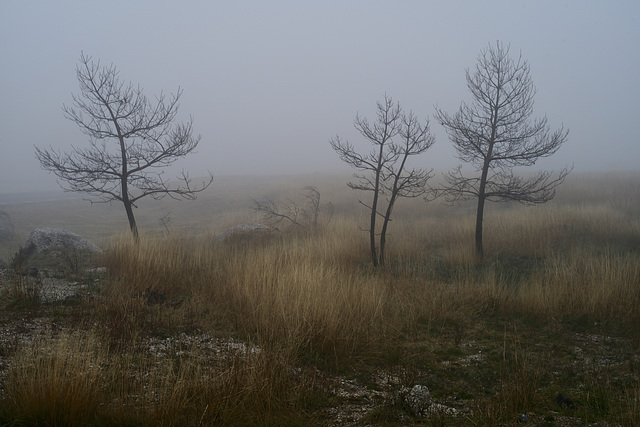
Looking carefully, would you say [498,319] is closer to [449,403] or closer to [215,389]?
[449,403]

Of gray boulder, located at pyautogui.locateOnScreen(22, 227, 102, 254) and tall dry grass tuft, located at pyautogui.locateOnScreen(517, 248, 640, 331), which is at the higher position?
gray boulder, located at pyautogui.locateOnScreen(22, 227, 102, 254)

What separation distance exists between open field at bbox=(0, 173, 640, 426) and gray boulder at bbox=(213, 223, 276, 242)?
104 inches

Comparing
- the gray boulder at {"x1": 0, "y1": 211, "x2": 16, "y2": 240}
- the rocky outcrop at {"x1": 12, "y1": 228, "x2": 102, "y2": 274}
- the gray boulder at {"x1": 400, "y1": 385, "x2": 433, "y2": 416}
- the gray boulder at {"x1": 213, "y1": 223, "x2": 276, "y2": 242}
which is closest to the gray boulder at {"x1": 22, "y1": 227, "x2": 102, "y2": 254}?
the rocky outcrop at {"x1": 12, "y1": 228, "x2": 102, "y2": 274}

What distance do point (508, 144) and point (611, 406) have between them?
7.95m

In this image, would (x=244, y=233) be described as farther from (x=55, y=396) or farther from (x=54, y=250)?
(x=55, y=396)

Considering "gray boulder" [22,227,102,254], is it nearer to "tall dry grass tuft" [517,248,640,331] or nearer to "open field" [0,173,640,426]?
"open field" [0,173,640,426]

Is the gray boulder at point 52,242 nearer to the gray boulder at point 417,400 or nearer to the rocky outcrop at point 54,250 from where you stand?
the rocky outcrop at point 54,250

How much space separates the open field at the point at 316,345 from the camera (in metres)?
3.07

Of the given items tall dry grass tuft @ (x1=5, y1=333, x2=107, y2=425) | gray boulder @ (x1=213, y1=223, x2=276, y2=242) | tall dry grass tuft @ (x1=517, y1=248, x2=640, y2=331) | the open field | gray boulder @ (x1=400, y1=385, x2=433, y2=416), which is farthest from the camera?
gray boulder @ (x1=213, y1=223, x2=276, y2=242)

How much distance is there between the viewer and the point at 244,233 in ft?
41.7

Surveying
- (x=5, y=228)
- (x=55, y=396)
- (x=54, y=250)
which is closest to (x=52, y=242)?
(x=54, y=250)

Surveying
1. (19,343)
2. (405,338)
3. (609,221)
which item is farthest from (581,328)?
(609,221)

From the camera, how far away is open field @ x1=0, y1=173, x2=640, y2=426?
3070mm

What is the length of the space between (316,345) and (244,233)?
8.51 m
